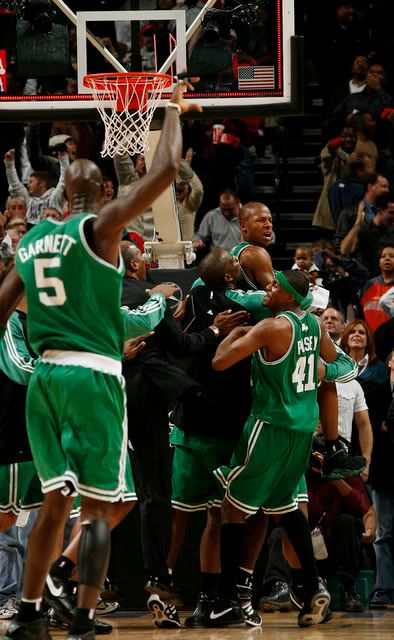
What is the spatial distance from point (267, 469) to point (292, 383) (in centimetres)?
57

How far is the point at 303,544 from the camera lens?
751 centimetres

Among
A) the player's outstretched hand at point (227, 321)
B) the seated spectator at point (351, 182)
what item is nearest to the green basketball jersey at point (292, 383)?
the player's outstretched hand at point (227, 321)

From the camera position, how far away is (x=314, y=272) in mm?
12000

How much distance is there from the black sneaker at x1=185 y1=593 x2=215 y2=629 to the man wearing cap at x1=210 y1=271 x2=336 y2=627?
0.32ft

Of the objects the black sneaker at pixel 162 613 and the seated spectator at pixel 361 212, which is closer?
the black sneaker at pixel 162 613

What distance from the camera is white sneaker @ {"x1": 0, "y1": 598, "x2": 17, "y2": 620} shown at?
779 cm

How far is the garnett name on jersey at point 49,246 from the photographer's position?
18.4 feet

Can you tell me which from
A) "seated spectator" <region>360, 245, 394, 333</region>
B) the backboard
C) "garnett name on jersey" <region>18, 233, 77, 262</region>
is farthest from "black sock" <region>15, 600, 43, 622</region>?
"seated spectator" <region>360, 245, 394, 333</region>

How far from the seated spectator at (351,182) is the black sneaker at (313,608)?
8.04 metres

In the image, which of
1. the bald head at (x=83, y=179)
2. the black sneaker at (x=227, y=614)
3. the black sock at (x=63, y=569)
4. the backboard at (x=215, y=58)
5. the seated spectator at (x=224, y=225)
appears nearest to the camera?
the bald head at (x=83, y=179)

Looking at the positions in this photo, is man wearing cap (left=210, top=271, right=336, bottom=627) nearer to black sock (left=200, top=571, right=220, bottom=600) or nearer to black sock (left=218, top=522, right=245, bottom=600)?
black sock (left=218, top=522, right=245, bottom=600)

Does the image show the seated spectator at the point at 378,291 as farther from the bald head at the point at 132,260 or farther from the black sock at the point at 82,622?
the black sock at the point at 82,622

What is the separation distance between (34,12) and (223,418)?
13.0ft

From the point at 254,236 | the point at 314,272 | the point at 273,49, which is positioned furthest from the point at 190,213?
the point at 254,236
